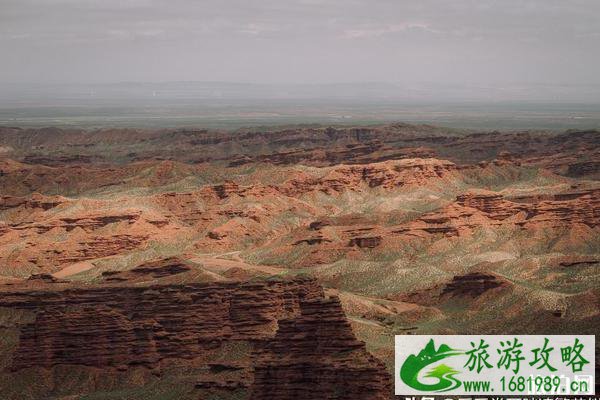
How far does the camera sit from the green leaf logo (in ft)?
222

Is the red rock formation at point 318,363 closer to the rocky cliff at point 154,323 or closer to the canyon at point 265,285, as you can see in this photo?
the canyon at point 265,285

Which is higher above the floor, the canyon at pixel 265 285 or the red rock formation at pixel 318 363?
the red rock formation at pixel 318 363

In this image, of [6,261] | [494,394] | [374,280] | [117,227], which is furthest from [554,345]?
[117,227]

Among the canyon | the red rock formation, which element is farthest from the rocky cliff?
the red rock formation

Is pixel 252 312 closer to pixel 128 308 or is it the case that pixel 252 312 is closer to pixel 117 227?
pixel 128 308

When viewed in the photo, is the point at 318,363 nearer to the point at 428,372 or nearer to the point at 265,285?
the point at 428,372

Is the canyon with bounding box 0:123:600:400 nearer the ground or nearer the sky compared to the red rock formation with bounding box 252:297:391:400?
nearer the ground

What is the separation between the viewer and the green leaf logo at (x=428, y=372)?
2667 inches

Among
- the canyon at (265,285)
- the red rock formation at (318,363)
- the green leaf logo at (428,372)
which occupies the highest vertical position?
the green leaf logo at (428,372)

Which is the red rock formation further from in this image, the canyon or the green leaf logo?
the green leaf logo

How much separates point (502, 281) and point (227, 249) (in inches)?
1977

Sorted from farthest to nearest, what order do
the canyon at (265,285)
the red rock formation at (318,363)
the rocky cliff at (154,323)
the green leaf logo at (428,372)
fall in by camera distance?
the rocky cliff at (154,323) → the canyon at (265,285) → the red rock formation at (318,363) → the green leaf logo at (428,372)

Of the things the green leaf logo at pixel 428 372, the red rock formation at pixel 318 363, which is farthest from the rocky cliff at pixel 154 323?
the green leaf logo at pixel 428 372

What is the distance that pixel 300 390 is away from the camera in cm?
7588
